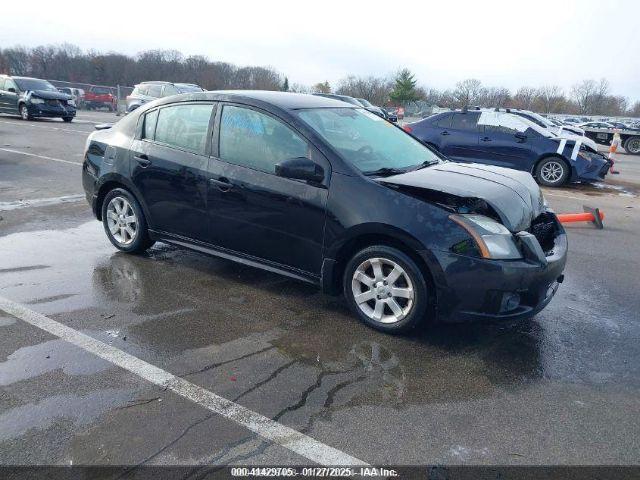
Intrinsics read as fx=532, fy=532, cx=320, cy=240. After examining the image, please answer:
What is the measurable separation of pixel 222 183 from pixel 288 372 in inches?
74.3

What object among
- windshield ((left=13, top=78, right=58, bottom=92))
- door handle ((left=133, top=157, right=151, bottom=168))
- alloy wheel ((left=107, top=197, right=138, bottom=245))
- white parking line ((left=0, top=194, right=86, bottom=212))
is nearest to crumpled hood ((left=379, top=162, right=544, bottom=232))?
door handle ((left=133, top=157, right=151, bottom=168))

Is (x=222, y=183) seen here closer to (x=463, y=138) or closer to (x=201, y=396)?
(x=201, y=396)

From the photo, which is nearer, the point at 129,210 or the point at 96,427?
the point at 96,427

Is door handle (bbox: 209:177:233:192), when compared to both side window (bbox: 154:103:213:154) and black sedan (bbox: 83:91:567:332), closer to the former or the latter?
black sedan (bbox: 83:91:567:332)

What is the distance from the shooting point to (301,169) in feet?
13.3

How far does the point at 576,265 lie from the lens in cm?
601

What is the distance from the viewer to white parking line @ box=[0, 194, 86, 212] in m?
7.71

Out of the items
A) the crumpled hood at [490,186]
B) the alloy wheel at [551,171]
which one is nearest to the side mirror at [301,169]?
the crumpled hood at [490,186]

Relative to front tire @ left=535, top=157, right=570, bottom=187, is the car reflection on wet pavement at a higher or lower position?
lower

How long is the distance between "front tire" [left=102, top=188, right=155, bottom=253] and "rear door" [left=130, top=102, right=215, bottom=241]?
0.21 metres

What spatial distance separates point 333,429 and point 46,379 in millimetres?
1815

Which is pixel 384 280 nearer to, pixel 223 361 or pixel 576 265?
pixel 223 361

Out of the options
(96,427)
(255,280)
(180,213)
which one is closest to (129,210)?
(180,213)

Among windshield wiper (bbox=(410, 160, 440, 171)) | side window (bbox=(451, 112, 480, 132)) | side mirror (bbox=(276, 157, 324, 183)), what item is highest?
side window (bbox=(451, 112, 480, 132))
